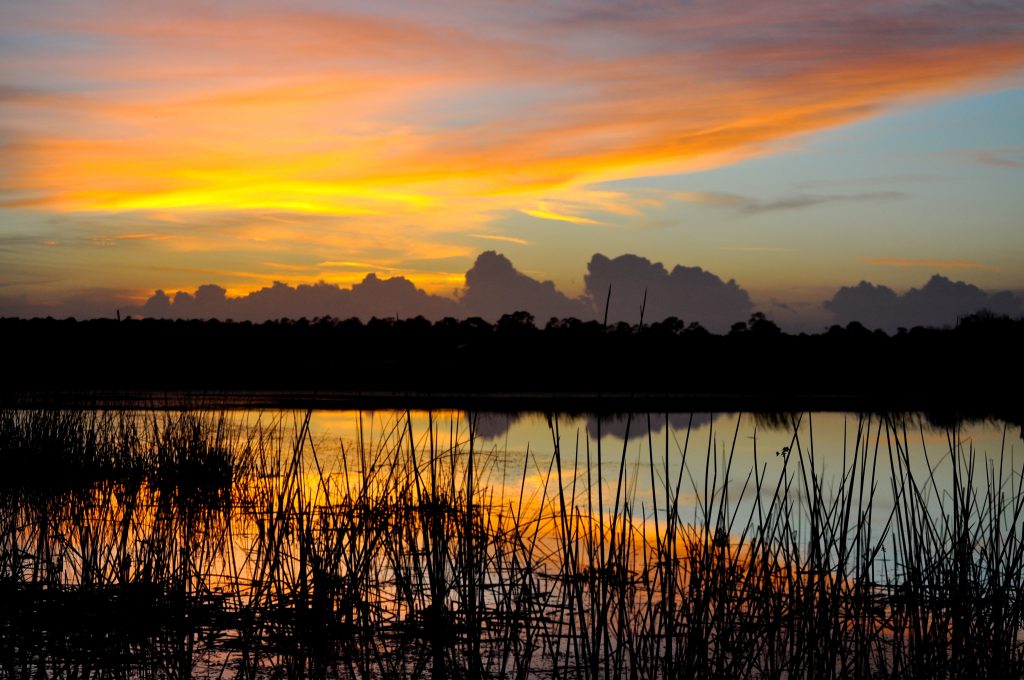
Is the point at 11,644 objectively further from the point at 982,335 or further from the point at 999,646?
the point at 982,335

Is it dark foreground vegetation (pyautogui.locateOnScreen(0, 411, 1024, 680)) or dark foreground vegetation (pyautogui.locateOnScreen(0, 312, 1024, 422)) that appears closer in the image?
dark foreground vegetation (pyautogui.locateOnScreen(0, 411, 1024, 680))

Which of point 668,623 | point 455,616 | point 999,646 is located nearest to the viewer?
point 668,623

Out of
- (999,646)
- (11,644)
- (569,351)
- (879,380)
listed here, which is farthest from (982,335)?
(11,644)

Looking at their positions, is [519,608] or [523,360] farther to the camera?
[523,360]

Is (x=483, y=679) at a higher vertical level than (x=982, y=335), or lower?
lower

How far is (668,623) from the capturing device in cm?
353

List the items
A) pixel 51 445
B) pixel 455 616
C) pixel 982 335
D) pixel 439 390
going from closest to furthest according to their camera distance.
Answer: pixel 455 616, pixel 51 445, pixel 982 335, pixel 439 390

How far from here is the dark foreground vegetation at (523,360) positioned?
2486 cm

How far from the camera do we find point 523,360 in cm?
3659

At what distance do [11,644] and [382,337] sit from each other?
126 ft

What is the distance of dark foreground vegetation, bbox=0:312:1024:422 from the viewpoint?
81.6 ft

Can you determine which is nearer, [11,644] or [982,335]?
[11,644]

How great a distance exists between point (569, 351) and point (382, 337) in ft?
31.9

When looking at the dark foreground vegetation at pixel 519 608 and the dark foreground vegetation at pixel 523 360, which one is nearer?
the dark foreground vegetation at pixel 519 608
